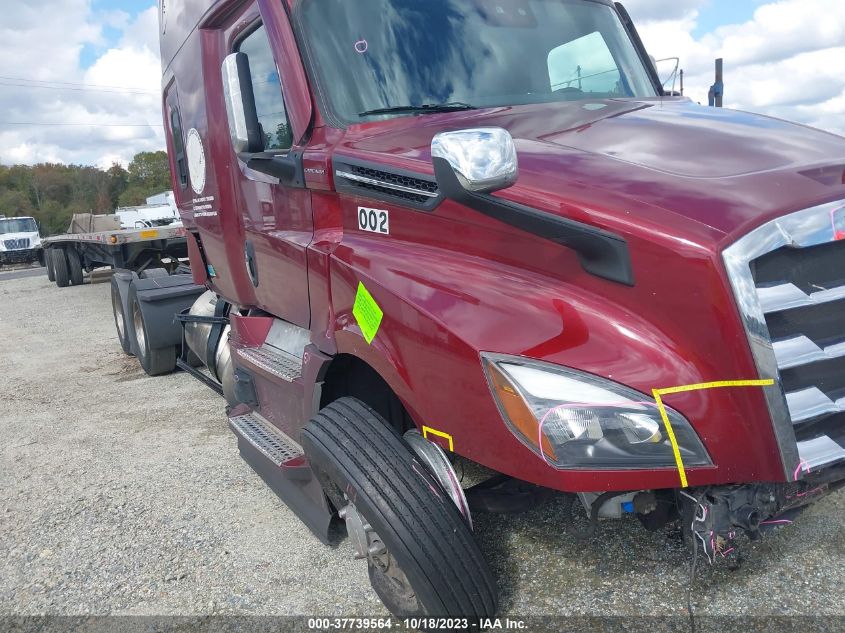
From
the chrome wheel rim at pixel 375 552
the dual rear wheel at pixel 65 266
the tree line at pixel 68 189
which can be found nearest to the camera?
the chrome wheel rim at pixel 375 552

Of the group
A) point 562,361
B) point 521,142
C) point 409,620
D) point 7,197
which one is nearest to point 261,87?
point 521,142

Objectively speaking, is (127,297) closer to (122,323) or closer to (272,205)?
(122,323)

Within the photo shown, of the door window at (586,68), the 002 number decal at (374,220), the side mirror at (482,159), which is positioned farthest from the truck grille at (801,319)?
the door window at (586,68)

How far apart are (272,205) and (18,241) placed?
29301mm

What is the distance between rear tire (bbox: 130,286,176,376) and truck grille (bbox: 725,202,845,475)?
579 cm

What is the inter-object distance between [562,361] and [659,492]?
0.61m

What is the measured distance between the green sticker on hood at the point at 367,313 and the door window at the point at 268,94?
984 mm

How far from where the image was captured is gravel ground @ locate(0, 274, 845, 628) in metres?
2.77

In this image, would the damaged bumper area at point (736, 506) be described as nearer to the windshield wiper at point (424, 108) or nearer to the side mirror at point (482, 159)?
the side mirror at point (482, 159)

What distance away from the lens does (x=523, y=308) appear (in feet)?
6.82

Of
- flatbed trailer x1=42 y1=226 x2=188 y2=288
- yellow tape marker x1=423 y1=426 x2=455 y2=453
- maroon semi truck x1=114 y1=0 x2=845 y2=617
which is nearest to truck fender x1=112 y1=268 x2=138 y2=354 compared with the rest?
flatbed trailer x1=42 y1=226 x2=188 y2=288

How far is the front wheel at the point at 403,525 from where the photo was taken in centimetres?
225

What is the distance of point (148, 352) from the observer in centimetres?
674

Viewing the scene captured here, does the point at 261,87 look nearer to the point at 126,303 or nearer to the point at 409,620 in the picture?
the point at 409,620
